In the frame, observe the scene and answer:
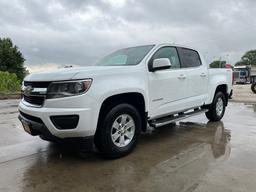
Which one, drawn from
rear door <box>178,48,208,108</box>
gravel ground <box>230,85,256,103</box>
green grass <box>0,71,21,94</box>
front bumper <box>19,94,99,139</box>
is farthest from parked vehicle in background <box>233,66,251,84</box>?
front bumper <box>19,94,99,139</box>

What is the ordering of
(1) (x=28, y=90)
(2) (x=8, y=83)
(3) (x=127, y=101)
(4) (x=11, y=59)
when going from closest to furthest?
(1) (x=28, y=90), (3) (x=127, y=101), (2) (x=8, y=83), (4) (x=11, y=59)

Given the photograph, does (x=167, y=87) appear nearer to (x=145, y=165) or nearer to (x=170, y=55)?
(x=170, y=55)

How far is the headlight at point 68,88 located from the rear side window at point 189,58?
2645 millimetres

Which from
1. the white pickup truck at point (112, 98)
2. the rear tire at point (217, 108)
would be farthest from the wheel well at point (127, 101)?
the rear tire at point (217, 108)

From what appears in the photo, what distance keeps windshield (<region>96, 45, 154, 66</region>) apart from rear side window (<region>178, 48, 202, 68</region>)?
0.96 m

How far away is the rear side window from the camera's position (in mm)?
5842

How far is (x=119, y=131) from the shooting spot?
14.0ft

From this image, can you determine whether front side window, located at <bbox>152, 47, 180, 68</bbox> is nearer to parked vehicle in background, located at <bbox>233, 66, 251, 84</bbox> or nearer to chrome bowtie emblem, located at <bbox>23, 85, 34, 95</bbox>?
chrome bowtie emblem, located at <bbox>23, 85, 34, 95</bbox>

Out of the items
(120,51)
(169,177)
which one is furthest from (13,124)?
(169,177)

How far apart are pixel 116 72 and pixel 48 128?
51.1 inches

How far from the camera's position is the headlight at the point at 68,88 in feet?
Answer: 12.5

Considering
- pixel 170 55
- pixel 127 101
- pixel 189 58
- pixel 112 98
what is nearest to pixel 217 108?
pixel 189 58

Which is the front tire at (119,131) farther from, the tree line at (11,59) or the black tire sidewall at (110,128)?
the tree line at (11,59)

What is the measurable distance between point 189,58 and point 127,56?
159 cm
